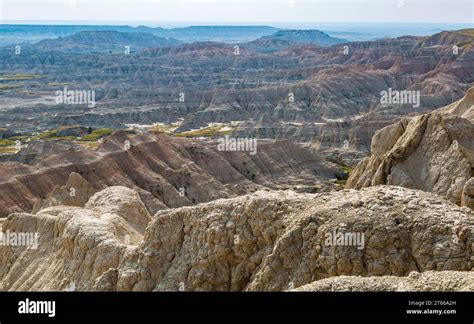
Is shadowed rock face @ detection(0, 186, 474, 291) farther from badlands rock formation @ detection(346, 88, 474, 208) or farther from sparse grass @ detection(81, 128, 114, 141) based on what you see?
sparse grass @ detection(81, 128, 114, 141)

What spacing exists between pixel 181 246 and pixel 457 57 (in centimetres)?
15762

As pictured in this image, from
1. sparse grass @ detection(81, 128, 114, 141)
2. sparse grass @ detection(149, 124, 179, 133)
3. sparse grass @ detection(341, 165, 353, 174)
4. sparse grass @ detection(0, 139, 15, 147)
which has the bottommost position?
sparse grass @ detection(0, 139, 15, 147)

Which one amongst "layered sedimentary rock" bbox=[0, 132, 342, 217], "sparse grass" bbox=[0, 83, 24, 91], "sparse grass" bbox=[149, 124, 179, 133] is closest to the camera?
"layered sedimentary rock" bbox=[0, 132, 342, 217]

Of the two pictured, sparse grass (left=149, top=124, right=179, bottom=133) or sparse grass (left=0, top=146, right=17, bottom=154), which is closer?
sparse grass (left=0, top=146, right=17, bottom=154)

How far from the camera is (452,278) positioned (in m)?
11.1

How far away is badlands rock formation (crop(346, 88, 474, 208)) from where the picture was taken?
2311 centimetres

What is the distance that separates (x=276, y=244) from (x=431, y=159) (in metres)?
12.2

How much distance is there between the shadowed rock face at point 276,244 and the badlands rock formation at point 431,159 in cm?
875

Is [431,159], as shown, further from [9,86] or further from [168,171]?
[9,86]

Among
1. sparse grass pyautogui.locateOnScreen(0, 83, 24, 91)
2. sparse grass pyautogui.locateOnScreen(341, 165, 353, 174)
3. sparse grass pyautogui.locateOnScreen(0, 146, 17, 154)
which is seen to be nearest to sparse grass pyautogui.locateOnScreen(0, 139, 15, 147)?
sparse grass pyautogui.locateOnScreen(0, 146, 17, 154)

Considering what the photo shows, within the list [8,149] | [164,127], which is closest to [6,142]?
[8,149]

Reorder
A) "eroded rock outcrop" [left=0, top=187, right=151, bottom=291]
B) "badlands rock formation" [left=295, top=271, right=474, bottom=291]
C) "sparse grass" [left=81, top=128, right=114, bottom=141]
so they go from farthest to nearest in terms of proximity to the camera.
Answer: "sparse grass" [left=81, top=128, right=114, bottom=141]
"eroded rock outcrop" [left=0, top=187, right=151, bottom=291]
"badlands rock formation" [left=295, top=271, right=474, bottom=291]

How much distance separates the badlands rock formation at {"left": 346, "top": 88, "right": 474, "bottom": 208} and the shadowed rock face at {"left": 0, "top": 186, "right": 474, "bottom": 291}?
28.7ft
